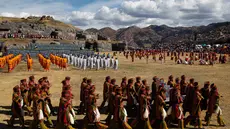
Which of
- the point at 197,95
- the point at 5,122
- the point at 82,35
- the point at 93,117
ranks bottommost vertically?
the point at 5,122

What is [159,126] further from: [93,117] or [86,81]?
[86,81]

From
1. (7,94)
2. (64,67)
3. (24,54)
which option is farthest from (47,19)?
(7,94)

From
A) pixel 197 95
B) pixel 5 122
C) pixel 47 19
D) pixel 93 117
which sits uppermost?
pixel 47 19

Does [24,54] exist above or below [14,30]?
below

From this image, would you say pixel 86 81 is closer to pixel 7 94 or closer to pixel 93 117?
pixel 93 117

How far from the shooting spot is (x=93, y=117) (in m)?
9.40

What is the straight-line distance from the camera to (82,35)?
72.8 m

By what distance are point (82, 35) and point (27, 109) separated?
61.6 m

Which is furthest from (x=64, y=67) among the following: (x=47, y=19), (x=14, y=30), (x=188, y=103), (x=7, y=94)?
(x=47, y=19)

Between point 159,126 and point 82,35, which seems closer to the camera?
point 159,126

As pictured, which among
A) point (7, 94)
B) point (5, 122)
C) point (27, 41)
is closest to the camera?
point (5, 122)

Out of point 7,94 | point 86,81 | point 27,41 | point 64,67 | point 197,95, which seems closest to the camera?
point 197,95

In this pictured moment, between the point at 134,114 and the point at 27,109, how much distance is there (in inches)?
187

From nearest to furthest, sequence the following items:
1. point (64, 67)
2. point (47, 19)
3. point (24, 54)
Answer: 1. point (64, 67)
2. point (24, 54)
3. point (47, 19)
